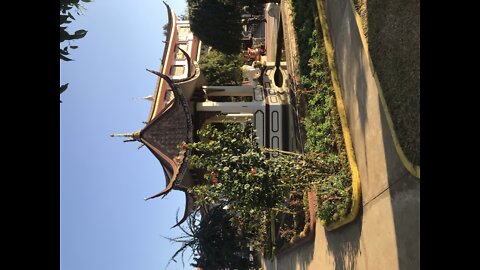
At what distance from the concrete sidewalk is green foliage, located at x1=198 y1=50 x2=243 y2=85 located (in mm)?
14116

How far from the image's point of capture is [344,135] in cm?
1060

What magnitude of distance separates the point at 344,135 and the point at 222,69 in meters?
17.0

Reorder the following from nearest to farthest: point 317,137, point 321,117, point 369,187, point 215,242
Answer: point 369,187
point 317,137
point 321,117
point 215,242

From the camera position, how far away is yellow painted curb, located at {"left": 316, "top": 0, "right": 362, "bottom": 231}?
30.8ft

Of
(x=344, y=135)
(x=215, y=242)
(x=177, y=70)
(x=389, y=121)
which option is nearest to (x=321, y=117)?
(x=344, y=135)

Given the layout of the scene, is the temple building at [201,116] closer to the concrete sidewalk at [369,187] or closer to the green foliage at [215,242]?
the green foliage at [215,242]

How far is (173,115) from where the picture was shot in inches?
834

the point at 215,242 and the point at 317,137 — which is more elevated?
the point at 317,137

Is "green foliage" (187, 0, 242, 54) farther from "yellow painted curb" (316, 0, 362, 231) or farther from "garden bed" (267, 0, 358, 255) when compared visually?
"yellow painted curb" (316, 0, 362, 231)

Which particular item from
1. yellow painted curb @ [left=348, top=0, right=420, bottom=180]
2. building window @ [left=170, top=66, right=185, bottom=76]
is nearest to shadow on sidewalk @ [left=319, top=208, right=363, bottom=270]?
yellow painted curb @ [left=348, top=0, right=420, bottom=180]

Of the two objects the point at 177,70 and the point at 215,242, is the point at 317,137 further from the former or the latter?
the point at 177,70
